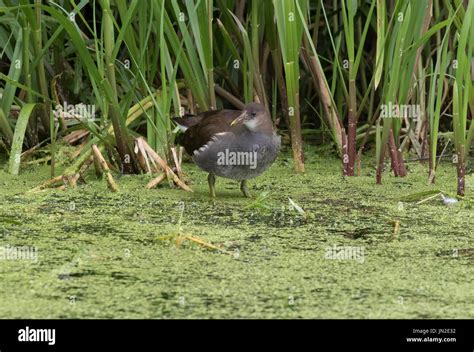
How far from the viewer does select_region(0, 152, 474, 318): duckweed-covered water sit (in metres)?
2.83

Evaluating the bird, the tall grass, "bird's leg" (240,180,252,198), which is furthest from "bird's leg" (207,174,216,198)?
the tall grass

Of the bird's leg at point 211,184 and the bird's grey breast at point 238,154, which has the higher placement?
the bird's grey breast at point 238,154

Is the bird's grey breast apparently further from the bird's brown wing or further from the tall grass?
the tall grass

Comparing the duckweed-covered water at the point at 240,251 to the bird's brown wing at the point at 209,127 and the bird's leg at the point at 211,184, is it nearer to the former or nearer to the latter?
the bird's leg at the point at 211,184

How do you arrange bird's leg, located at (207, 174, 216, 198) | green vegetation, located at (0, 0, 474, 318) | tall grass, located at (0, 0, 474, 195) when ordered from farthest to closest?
bird's leg, located at (207, 174, 216, 198)
tall grass, located at (0, 0, 474, 195)
green vegetation, located at (0, 0, 474, 318)

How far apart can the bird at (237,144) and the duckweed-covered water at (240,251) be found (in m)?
0.14

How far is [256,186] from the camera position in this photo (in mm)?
4785

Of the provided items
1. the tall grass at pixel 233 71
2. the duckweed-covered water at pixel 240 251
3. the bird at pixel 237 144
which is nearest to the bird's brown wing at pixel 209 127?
the bird at pixel 237 144

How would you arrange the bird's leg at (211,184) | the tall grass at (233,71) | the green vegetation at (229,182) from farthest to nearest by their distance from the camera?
1. the bird's leg at (211,184)
2. the tall grass at (233,71)
3. the green vegetation at (229,182)

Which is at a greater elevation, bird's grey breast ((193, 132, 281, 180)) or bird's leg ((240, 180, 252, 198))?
bird's grey breast ((193, 132, 281, 180))

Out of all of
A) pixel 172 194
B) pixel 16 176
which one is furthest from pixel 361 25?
pixel 16 176

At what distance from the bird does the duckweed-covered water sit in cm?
→ 14

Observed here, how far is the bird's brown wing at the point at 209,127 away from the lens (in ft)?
14.7

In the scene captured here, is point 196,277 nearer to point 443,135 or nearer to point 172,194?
point 172,194
